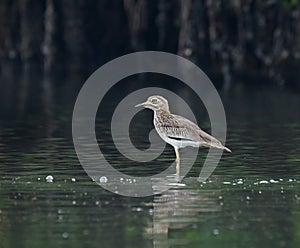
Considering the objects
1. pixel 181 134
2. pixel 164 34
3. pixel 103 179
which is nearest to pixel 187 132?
pixel 181 134

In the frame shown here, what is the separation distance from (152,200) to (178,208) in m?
0.55

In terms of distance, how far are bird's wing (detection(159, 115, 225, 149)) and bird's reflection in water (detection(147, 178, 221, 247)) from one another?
1543mm

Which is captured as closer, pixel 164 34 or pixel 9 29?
pixel 164 34

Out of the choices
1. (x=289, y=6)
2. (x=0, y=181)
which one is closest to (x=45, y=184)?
(x=0, y=181)

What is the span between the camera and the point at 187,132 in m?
14.7

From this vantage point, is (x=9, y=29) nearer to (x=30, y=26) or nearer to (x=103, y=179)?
(x=30, y=26)

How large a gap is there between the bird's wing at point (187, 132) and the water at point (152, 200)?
1.04ft

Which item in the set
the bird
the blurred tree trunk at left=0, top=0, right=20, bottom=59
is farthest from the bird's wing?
the blurred tree trunk at left=0, top=0, right=20, bottom=59

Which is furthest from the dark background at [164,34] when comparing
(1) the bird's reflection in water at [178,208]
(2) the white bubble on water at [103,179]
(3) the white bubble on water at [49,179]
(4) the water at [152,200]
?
(1) the bird's reflection in water at [178,208]

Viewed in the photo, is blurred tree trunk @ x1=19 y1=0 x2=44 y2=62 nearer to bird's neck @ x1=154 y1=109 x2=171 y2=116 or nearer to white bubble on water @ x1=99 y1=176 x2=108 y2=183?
bird's neck @ x1=154 y1=109 x2=171 y2=116

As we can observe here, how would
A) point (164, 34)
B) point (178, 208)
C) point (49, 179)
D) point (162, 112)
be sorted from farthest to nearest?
1. point (164, 34)
2. point (162, 112)
3. point (49, 179)
4. point (178, 208)

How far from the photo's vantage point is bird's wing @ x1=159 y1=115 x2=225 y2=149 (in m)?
14.6

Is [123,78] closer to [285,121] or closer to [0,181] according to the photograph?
[285,121]

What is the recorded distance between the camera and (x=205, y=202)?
1202 cm
